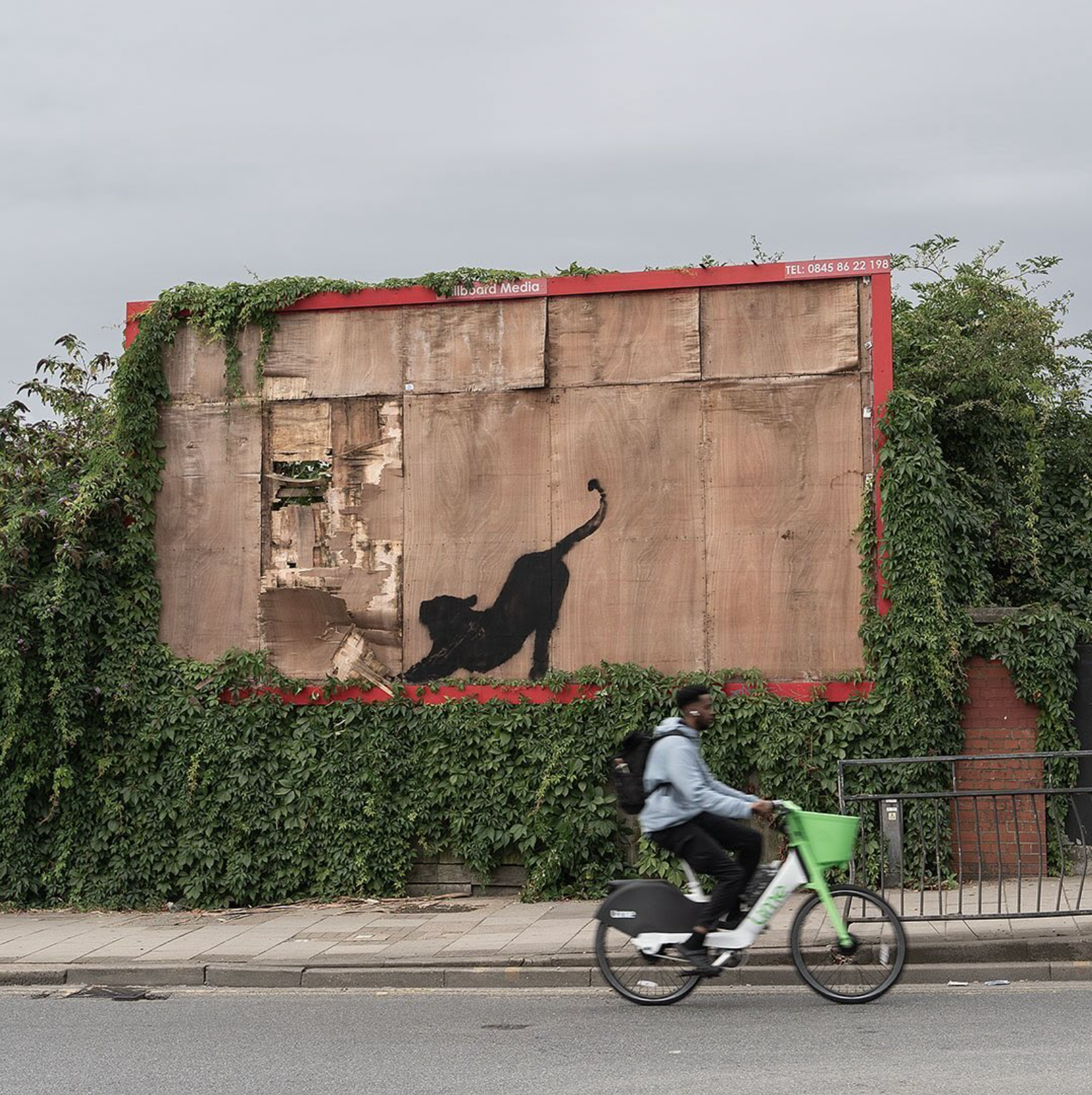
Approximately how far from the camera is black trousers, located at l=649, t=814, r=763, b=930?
803 cm

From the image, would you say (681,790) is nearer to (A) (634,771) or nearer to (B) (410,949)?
(A) (634,771)

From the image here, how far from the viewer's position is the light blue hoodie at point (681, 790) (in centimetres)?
806

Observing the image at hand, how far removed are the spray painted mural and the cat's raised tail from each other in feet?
0.06

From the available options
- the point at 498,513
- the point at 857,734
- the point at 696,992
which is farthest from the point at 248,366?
the point at 696,992

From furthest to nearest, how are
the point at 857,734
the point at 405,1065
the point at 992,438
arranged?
the point at 992,438, the point at 857,734, the point at 405,1065

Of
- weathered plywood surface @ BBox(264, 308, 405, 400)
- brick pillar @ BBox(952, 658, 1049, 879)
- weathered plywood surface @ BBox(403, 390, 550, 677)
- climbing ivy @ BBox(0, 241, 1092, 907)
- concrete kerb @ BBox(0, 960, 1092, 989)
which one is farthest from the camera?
weathered plywood surface @ BBox(264, 308, 405, 400)

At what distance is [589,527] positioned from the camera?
12.4 metres

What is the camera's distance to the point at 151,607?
13.0m

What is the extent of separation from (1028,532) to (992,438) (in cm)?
124

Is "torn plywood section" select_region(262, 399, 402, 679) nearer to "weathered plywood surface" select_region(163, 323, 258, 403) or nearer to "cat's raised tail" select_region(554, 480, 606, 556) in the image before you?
"weathered plywood surface" select_region(163, 323, 258, 403)

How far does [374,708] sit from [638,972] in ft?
16.2

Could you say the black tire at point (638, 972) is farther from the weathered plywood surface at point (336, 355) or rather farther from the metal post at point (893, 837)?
the weathered plywood surface at point (336, 355)

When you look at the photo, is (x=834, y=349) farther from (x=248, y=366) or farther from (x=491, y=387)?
(x=248, y=366)

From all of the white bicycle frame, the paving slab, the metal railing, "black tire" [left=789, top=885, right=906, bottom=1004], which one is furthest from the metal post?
the white bicycle frame
